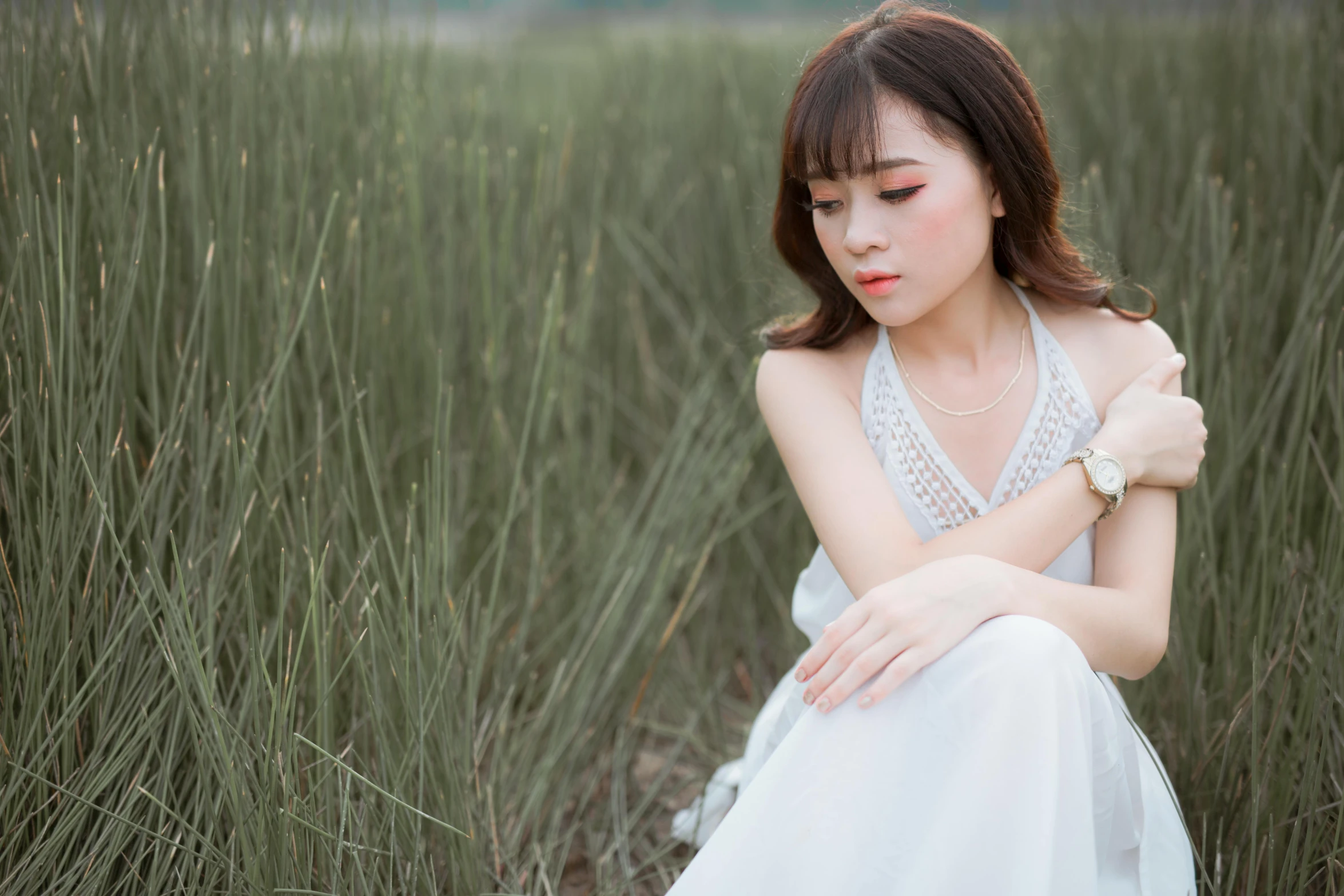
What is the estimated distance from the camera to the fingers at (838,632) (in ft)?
3.29

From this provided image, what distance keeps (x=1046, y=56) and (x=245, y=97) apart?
6.32ft

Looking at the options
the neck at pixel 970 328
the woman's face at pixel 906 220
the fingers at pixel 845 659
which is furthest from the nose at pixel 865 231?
the fingers at pixel 845 659

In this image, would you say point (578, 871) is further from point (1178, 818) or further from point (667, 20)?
point (667, 20)

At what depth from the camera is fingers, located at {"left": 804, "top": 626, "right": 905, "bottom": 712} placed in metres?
0.97

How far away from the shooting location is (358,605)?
1.44 meters

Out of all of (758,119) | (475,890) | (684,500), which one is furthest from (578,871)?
(758,119)

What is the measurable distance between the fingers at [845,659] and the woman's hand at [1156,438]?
357 millimetres

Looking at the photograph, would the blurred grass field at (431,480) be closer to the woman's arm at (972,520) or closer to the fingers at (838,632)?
the woman's arm at (972,520)

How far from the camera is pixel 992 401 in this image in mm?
1244

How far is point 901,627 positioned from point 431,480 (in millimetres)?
790

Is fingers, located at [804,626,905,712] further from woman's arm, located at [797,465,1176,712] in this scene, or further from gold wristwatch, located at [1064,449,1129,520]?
gold wristwatch, located at [1064,449,1129,520]

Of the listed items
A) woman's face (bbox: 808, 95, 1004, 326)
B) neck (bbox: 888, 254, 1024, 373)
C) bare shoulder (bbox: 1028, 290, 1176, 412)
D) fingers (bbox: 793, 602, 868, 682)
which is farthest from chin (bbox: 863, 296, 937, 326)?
fingers (bbox: 793, 602, 868, 682)

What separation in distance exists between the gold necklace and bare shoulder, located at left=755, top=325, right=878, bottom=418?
1.9 inches

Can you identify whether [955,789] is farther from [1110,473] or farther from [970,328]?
[970,328]
